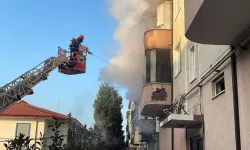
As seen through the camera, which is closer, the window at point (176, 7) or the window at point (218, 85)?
the window at point (218, 85)

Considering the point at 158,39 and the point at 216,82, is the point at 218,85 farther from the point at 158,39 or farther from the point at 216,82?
the point at 158,39

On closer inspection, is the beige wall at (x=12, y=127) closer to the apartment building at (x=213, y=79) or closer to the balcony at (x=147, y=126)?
the balcony at (x=147, y=126)

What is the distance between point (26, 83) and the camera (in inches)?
750

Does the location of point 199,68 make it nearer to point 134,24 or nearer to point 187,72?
point 187,72

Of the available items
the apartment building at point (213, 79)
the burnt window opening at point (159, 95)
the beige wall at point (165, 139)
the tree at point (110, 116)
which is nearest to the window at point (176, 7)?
the apartment building at point (213, 79)

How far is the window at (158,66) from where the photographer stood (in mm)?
14344

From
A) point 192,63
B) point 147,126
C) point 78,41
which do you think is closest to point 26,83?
point 78,41

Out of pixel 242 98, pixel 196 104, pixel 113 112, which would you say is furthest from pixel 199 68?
pixel 113 112

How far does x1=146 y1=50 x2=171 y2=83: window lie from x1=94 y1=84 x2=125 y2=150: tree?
23699 mm

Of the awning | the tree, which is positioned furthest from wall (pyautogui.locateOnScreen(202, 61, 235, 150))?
the tree

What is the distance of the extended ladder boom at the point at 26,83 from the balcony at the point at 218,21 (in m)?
13.8

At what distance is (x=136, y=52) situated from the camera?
18219 millimetres

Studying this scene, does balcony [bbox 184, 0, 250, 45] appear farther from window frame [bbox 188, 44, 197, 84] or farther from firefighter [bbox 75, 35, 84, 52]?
firefighter [bbox 75, 35, 84, 52]

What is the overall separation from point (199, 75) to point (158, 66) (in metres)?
4.42
